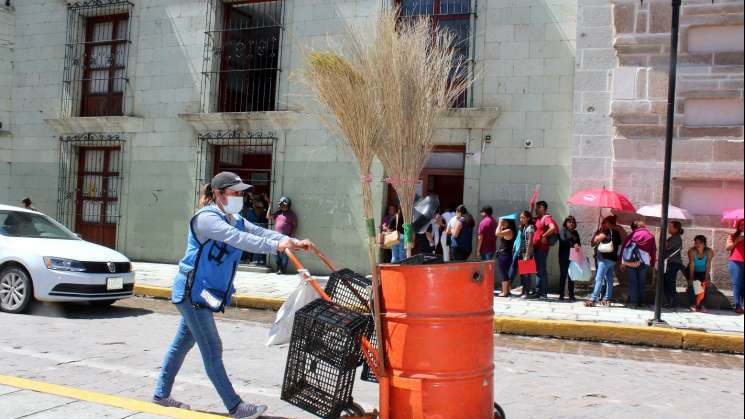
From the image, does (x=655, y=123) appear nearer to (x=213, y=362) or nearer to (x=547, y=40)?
(x=547, y=40)

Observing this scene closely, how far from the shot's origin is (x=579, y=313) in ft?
32.4

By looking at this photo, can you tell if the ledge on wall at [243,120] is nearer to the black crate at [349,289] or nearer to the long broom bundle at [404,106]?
the long broom bundle at [404,106]

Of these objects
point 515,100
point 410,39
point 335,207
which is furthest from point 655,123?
point 410,39

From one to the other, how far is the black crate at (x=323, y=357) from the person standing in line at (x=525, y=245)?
7866 mm

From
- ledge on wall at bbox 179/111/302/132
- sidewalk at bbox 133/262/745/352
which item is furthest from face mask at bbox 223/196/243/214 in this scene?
ledge on wall at bbox 179/111/302/132

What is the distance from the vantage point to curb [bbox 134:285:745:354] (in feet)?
27.2

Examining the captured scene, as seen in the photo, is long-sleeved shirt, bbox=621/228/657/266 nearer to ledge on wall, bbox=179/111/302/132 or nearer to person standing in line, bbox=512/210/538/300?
person standing in line, bbox=512/210/538/300

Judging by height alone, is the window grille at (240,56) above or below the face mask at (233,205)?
above

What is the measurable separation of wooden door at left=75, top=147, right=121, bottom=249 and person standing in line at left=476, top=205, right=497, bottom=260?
30.6ft

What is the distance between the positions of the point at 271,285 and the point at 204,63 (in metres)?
6.02

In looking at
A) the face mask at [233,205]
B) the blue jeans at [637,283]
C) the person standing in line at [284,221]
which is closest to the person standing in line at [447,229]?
the blue jeans at [637,283]

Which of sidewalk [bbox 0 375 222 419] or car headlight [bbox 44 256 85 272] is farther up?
car headlight [bbox 44 256 85 272]

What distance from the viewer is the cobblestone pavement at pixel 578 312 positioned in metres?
9.27

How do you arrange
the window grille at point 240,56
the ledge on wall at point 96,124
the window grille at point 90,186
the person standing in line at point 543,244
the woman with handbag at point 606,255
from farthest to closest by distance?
the window grille at point 90,186 → the ledge on wall at point 96,124 → the window grille at point 240,56 → the person standing in line at point 543,244 → the woman with handbag at point 606,255
